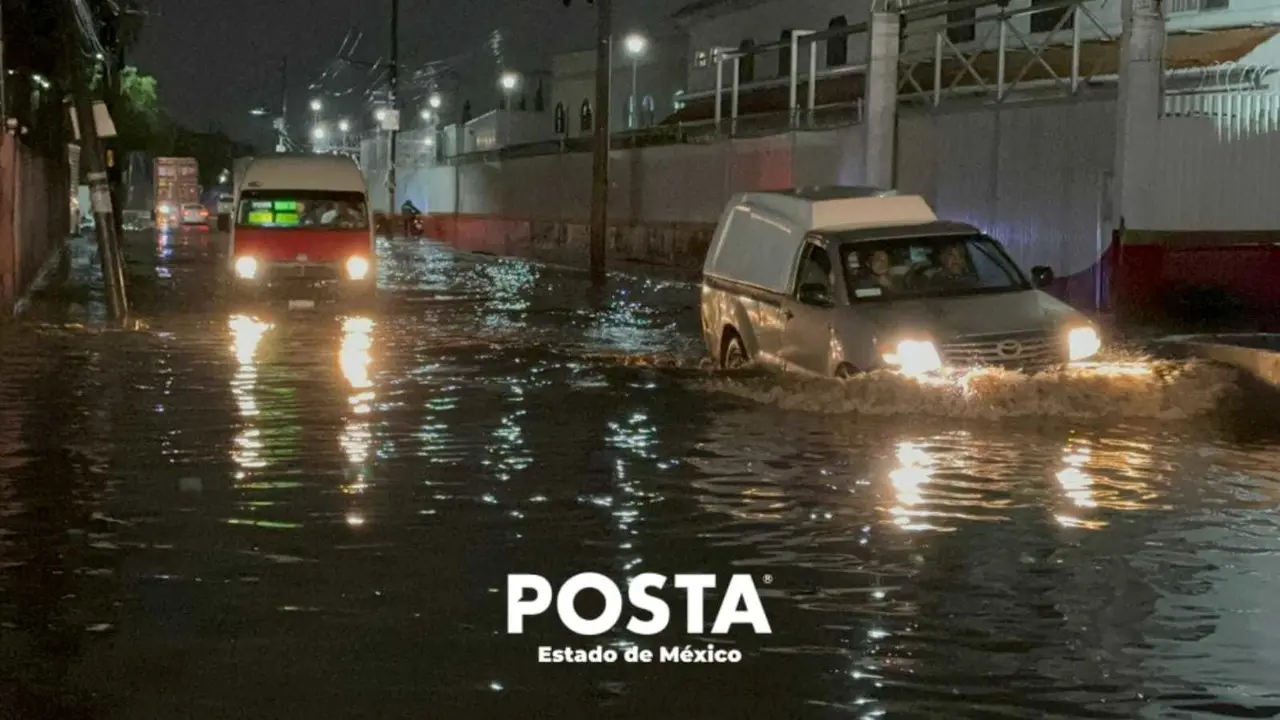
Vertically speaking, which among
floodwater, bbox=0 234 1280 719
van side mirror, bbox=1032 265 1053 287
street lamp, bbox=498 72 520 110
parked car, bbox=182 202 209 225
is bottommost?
floodwater, bbox=0 234 1280 719

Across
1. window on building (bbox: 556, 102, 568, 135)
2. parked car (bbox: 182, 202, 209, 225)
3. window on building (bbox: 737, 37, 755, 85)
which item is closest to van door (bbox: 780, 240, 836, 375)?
window on building (bbox: 737, 37, 755, 85)

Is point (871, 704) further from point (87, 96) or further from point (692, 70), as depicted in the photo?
point (692, 70)

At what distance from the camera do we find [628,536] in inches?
386

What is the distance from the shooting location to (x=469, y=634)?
7.62 metres

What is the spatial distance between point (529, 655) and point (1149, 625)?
2634mm

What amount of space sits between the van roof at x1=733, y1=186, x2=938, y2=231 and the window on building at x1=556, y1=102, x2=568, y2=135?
5661cm

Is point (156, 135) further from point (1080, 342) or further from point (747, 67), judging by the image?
point (1080, 342)

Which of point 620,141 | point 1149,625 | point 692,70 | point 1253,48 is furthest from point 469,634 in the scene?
point 692,70

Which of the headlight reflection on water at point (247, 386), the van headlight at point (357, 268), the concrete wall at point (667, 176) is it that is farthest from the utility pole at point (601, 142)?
the headlight reflection on water at point (247, 386)

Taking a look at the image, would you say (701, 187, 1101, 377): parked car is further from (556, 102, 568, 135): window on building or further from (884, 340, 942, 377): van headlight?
(556, 102, 568, 135): window on building

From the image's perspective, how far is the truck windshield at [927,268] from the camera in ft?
49.0

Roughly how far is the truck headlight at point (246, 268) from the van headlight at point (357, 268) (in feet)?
4.31

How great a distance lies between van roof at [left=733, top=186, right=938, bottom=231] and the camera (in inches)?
628

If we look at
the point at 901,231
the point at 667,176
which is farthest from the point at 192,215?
the point at 901,231
